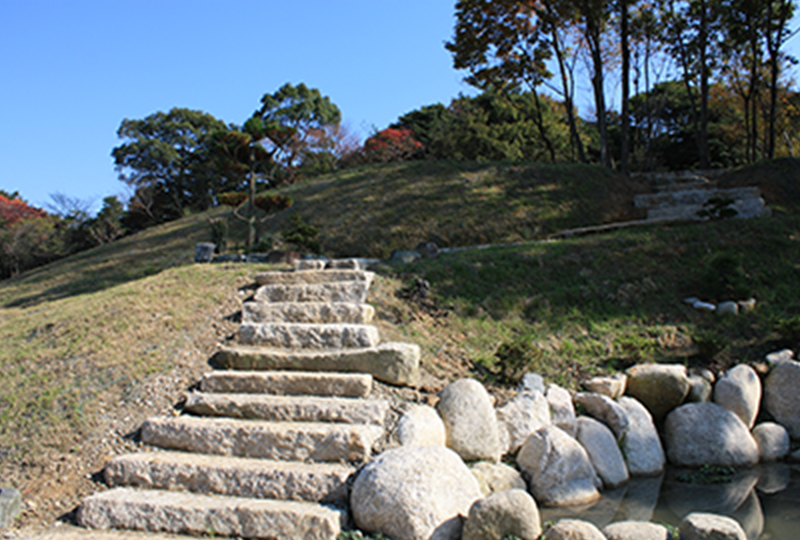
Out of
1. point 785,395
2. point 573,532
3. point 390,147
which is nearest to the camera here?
point 573,532

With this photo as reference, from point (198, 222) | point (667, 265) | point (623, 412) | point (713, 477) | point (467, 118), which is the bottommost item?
point (713, 477)

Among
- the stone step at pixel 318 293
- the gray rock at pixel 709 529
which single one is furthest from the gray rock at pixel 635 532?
the stone step at pixel 318 293

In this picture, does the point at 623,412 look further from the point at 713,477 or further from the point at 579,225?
the point at 579,225

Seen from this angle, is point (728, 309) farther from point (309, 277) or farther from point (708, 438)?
point (309, 277)

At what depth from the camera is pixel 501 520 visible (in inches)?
118

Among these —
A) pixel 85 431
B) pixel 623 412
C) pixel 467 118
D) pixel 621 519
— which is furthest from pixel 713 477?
pixel 467 118

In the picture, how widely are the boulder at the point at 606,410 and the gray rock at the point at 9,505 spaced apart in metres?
4.28

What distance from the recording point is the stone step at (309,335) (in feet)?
16.3

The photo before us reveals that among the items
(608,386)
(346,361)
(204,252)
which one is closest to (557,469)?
(608,386)

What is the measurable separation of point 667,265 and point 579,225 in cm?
391

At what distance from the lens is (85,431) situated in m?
4.05

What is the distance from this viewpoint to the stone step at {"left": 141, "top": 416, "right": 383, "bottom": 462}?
370 cm

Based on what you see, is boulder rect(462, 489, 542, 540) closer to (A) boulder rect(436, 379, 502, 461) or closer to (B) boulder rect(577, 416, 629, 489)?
(A) boulder rect(436, 379, 502, 461)

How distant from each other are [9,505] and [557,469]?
3625 millimetres
